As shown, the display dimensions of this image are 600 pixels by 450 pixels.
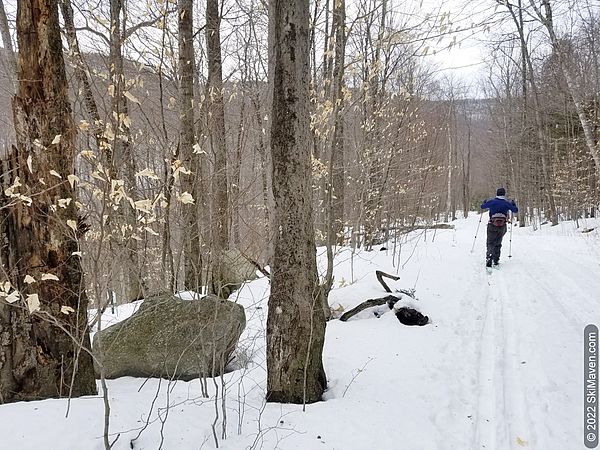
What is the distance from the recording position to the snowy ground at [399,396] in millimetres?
2510

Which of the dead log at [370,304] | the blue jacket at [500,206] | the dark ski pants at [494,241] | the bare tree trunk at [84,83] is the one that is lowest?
the dead log at [370,304]

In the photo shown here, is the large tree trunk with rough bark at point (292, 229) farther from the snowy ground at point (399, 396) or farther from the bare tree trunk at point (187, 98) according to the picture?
the bare tree trunk at point (187, 98)

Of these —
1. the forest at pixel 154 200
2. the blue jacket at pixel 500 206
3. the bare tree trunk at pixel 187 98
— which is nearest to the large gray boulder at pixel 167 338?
Result: the forest at pixel 154 200

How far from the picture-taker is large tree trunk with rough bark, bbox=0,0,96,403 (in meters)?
2.86

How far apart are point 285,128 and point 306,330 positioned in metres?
1.61

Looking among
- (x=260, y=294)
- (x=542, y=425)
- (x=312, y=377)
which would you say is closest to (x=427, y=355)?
(x=542, y=425)

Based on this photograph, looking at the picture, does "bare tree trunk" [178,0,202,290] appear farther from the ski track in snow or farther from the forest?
the ski track in snow

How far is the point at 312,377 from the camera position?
3242mm

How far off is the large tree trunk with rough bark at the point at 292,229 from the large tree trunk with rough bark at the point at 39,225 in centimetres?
149

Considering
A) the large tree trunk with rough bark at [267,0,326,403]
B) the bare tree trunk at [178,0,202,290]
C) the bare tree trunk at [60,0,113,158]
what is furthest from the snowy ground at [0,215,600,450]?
the bare tree trunk at [60,0,113,158]

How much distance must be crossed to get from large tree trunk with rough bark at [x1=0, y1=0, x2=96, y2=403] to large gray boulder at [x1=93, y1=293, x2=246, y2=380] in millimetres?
795

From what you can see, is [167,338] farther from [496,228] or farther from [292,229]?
[496,228]

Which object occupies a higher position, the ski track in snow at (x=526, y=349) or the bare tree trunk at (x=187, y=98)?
the bare tree trunk at (x=187, y=98)

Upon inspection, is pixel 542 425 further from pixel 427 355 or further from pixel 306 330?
pixel 306 330
